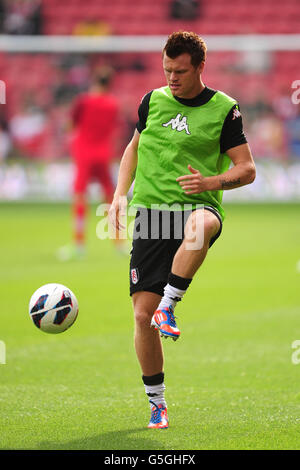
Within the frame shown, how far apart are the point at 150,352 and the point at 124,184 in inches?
42.1

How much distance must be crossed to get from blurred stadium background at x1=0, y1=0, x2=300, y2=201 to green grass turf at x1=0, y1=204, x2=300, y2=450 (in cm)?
838

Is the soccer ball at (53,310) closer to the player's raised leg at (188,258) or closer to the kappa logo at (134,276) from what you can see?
the kappa logo at (134,276)

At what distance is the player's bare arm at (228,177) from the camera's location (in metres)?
4.64

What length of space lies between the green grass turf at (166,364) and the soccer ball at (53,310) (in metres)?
0.58

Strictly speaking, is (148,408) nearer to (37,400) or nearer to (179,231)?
(37,400)

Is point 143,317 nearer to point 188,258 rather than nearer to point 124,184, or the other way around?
point 188,258

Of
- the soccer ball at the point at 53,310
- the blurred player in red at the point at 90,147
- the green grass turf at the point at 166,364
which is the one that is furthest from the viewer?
the blurred player in red at the point at 90,147

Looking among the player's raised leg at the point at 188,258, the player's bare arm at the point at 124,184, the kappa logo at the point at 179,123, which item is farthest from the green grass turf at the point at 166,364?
the kappa logo at the point at 179,123

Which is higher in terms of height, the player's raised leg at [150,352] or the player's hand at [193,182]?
the player's hand at [193,182]

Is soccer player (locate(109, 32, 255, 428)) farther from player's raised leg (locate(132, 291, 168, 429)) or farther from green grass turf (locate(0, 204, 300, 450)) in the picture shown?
green grass turf (locate(0, 204, 300, 450))

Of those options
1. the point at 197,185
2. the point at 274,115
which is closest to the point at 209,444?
the point at 197,185

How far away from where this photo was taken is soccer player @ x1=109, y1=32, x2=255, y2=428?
15.4 ft

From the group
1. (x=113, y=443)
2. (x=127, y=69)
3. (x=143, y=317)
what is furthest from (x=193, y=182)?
(x=127, y=69)

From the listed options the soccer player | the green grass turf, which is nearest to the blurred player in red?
the green grass turf
